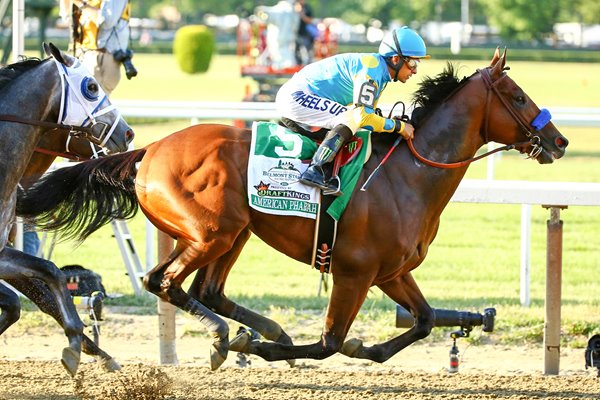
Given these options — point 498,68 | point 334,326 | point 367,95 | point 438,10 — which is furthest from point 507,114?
point 438,10

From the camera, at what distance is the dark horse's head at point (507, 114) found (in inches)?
225

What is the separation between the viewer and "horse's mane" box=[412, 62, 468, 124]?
5.82 metres

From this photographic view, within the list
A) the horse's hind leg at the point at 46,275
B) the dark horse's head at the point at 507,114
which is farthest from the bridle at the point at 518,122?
the horse's hind leg at the point at 46,275

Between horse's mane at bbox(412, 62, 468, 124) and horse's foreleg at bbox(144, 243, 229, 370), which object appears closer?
horse's foreleg at bbox(144, 243, 229, 370)

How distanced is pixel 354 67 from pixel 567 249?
222 inches

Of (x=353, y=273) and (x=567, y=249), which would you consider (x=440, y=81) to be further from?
(x=567, y=249)

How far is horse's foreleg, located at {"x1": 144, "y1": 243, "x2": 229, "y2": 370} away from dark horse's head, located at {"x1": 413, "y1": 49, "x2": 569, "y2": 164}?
140 cm

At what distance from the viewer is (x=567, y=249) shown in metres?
10.6

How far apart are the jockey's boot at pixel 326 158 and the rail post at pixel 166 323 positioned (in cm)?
142

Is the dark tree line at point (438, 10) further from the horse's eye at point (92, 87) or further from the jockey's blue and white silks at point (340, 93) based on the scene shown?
the horse's eye at point (92, 87)

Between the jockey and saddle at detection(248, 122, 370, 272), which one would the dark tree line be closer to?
the jockey

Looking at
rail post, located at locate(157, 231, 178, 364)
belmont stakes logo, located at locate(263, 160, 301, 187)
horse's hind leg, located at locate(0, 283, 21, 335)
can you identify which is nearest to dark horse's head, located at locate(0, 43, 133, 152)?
belmont stakes logo, located at locate(263, 160, 301, 187)

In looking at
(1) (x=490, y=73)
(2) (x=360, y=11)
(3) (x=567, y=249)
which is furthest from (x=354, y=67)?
(2) (x=360, y=11)

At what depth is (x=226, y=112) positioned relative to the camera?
29.3 feet
